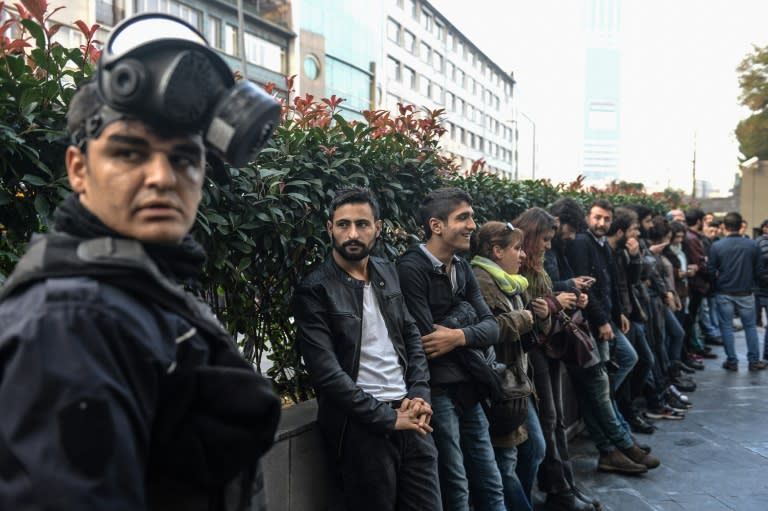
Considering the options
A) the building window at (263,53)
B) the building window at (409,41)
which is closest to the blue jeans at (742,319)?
the building window at (263,53)

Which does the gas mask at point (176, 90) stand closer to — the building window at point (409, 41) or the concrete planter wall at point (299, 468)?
the concrete planter wall at point (299, 468)

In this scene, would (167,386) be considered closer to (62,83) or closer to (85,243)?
(85,243)

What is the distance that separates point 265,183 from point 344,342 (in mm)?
871

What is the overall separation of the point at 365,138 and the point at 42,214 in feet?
7.88

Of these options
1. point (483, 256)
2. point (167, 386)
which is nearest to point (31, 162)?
point (167, 386)

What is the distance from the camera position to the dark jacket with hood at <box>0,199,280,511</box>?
41.2 inches

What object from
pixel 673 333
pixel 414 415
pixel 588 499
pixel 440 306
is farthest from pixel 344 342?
pixel 673 333

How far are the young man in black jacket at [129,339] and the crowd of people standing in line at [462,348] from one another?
5.61ft

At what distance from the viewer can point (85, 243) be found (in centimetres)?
125

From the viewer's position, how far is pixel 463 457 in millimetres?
3922

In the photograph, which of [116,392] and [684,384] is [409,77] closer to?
[684,384]

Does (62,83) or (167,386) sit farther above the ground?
(62,83)

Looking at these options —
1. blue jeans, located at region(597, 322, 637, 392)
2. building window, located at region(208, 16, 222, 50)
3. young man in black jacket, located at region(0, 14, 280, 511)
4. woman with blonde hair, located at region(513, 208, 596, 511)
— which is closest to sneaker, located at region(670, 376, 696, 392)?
blue jeans, located at region(597, 322, 637, 392)

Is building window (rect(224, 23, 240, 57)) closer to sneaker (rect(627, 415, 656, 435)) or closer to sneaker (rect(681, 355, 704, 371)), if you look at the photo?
sneaker (rect(681, 355, 704, 371))
